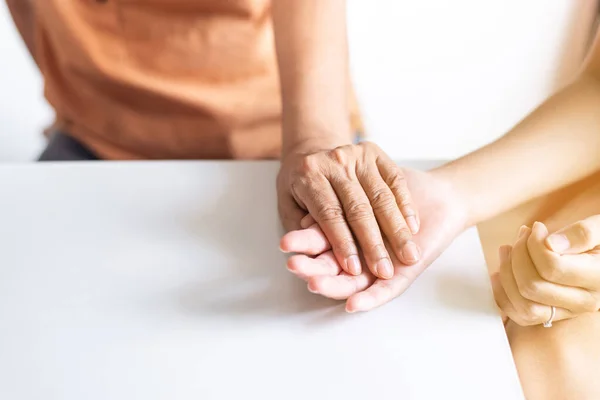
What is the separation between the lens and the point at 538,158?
650 millimetres

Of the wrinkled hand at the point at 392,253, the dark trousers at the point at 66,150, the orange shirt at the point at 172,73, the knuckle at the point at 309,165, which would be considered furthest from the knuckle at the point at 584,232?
the dark trousers at the point at 66,150

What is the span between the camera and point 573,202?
0.65 metres

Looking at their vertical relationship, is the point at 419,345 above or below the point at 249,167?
below

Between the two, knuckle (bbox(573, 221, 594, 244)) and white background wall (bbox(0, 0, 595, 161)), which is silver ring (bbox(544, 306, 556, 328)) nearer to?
knuckle (bbox(573, 221, 594, 244))

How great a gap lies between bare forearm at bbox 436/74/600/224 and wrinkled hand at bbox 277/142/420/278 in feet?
0.30

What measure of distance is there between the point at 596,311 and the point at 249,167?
378mm

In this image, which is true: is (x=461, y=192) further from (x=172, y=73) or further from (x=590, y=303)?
(x=172, y=73)

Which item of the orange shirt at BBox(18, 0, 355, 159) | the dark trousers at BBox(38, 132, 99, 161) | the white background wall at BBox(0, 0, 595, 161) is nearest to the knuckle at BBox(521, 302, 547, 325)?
the orange shirt at BBox(18, 0, 355, 159)

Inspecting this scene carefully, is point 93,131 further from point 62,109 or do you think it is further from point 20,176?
point 20,176

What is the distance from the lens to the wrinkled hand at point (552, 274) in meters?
0.49

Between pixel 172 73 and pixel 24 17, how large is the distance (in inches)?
11.4

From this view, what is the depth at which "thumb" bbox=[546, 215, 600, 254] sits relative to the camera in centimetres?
49

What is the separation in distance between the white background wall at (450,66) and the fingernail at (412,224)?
2.95ft

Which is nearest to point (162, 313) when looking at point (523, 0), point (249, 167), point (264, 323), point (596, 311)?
point (264, 323)
